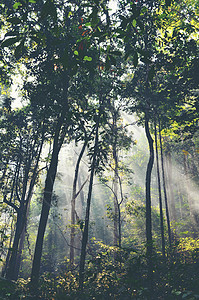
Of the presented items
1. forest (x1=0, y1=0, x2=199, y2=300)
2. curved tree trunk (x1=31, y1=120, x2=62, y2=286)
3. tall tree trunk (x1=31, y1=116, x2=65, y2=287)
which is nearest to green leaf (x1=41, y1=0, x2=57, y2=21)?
forest (x1=0, y1=0, x2=199, y2=300)

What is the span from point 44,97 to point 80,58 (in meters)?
7.65

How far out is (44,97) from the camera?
9.12m

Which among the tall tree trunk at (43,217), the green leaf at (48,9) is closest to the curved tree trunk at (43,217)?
the tall tree trunk at (43,217)

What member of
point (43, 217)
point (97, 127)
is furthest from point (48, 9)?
point (43, 217)

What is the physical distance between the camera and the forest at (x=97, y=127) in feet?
8.14

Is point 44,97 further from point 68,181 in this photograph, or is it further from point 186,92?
point 68,181

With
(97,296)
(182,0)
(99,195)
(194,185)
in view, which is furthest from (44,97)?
(99,195)

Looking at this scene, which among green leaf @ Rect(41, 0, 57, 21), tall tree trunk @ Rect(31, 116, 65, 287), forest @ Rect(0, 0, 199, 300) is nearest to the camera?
green leaf @ Rect(41, 0, 57, 21)

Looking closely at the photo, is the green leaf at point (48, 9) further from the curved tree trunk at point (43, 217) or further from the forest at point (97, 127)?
the curved tree trunk at point (43, 217)

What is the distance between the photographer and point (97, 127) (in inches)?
320

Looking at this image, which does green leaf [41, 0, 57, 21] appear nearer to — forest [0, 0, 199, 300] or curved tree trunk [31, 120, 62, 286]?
forest [0, 0, 199, 300]

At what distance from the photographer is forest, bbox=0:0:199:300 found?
8.14ft

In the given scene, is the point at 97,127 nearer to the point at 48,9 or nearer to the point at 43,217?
the point at 43,217

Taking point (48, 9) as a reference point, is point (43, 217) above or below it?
above
